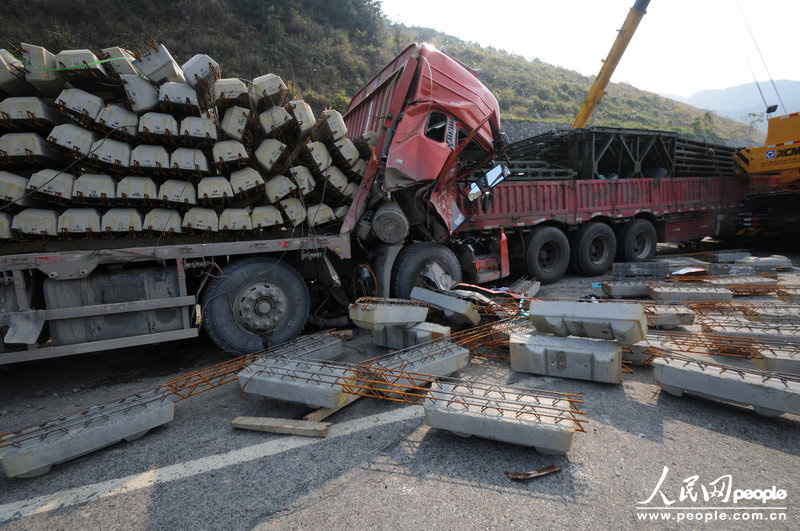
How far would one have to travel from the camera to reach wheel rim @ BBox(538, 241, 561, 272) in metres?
7.84

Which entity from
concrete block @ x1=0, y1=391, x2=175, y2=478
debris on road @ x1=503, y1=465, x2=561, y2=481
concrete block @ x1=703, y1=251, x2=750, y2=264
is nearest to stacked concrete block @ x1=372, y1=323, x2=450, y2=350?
debris on road @ x1=503, y1=465, x2=561, y2=481

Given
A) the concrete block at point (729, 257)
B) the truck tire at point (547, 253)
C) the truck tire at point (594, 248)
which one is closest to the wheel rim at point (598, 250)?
the truck tire at point (594, 248)

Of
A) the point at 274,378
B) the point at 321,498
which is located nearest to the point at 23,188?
the point at 274,378

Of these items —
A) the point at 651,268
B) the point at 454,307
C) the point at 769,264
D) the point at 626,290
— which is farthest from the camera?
the point at 769,264

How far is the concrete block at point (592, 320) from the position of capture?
3037 millimetres

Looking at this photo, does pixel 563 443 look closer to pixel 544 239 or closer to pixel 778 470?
pixel 778 470

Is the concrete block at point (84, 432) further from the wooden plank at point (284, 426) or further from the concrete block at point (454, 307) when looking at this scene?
the concrete block at point (454, 307)

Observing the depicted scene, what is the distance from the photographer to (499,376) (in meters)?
3.57

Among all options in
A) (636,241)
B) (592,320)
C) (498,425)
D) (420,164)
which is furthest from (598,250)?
(498,425)

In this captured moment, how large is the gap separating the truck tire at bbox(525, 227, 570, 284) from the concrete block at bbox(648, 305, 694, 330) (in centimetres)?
319

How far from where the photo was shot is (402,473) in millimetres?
2270

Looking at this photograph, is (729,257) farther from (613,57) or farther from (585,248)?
(613,57)

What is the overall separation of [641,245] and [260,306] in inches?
363

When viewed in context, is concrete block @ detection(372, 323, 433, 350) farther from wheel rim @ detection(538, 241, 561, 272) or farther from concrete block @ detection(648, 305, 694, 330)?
wheel rim @ detection(538, 241, 561, 272)
